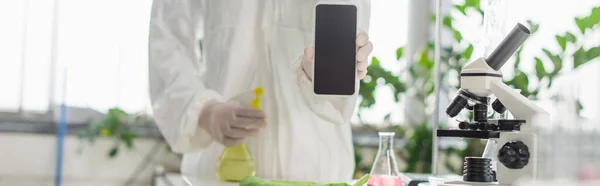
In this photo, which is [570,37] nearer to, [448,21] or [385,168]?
[385,168]

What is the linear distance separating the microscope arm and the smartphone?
0.93 ft

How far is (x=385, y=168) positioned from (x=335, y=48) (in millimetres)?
282

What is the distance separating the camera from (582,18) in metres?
1.23

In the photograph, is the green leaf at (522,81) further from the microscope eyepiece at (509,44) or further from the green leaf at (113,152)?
the microscope eyepiece at (509,44)

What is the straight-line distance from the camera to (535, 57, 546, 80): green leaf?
251cm

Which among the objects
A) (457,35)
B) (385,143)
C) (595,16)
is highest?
(457,35)

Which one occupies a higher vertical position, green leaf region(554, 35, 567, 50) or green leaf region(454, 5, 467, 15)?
green leaf region(454, 5, 467, 15)

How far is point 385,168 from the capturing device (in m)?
1.37

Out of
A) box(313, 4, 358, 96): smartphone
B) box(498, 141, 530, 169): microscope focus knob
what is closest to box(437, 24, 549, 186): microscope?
box(498, 141, 530, 169): microscope focus knob

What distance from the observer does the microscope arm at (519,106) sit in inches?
35.5

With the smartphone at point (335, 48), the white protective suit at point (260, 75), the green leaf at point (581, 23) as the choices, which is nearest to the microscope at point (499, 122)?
the smartphone at point (335, 48)

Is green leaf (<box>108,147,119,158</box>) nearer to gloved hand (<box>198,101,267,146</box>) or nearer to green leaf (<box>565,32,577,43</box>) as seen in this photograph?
gloved hand (<box>198,101,267,146</box>)

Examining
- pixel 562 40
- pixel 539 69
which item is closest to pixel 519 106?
pixel 562 40

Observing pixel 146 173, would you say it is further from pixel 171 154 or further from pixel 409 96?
pixel 409 96
